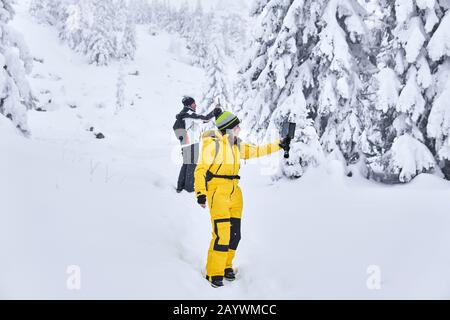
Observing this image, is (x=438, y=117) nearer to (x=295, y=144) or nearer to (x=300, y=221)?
(x=295, y=144)

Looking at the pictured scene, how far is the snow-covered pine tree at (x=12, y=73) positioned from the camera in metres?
12.0

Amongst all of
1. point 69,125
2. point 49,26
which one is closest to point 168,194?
point 69,125

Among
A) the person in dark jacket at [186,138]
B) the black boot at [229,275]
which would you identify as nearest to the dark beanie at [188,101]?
the person in dark jacket at [186,138]

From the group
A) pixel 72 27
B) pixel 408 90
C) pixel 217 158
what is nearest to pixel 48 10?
pixel 72 27

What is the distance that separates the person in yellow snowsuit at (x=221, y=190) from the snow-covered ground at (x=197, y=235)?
12.8 inches

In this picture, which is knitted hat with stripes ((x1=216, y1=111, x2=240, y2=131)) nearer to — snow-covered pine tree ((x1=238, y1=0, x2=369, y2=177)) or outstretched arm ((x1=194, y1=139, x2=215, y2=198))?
outstretched arm ((x1=194, y1=139, x2=215, y2=198))

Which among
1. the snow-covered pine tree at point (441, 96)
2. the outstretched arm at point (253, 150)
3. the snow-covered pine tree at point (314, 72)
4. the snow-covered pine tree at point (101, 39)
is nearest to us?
the outstretched arm at point (253, 150)

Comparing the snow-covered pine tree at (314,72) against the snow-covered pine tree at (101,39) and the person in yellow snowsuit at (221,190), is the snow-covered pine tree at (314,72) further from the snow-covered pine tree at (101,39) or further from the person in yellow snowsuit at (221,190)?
the snow-covered pine tree at (101,39)

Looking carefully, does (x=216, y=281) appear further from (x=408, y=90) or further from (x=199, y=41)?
(x=199, y=41)

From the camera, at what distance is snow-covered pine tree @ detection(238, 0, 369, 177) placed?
10.3 metres

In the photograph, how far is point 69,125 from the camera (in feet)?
97.0

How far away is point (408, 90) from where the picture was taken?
29.9 feet

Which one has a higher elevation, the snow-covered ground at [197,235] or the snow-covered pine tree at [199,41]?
the snow-covered pine tree at [199,41]
